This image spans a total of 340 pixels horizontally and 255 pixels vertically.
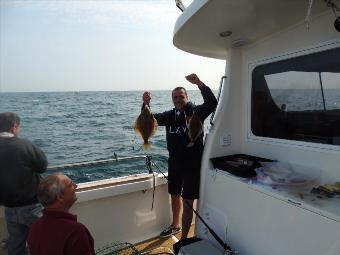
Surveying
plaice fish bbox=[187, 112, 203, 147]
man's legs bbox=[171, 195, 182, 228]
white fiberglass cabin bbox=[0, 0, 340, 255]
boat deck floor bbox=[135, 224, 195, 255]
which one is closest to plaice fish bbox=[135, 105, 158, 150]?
plaice fish bbox=[187, 112, 203, 147]

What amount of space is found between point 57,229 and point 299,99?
255 centimetres

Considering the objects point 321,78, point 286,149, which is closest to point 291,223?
point 286,149

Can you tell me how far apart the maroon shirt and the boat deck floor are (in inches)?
86.5

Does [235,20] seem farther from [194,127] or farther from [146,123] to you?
[146,123]

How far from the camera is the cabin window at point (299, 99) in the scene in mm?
2760

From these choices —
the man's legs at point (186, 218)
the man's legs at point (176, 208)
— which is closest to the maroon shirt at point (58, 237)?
the man's legs at point (186, 218)

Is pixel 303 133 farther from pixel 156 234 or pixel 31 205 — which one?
pixel 31 205

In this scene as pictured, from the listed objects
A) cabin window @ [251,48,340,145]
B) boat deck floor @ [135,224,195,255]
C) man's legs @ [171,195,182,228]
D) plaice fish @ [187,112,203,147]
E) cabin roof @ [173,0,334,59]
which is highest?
cabin roof @ [173,0,334,59]

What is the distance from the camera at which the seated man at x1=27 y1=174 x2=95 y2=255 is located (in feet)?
5.95

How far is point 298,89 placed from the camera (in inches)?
122

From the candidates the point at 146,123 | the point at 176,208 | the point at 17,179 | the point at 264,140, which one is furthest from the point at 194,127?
the point at 17,179

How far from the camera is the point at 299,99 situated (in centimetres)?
310

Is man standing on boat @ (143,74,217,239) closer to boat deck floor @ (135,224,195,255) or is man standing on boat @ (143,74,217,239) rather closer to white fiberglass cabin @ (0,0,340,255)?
white fiberglass cabin @ (0,0,340,255)

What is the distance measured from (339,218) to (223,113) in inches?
73.7
